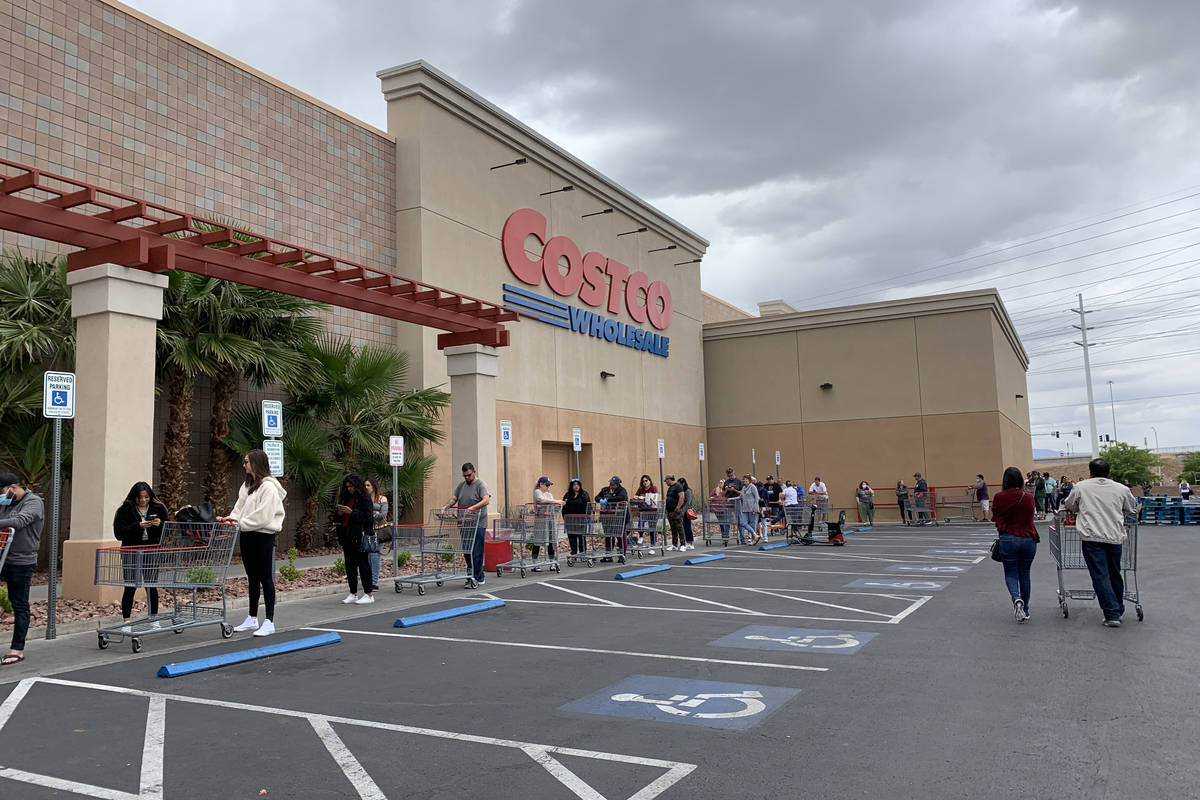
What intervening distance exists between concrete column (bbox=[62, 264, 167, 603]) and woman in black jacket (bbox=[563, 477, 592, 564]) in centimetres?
804

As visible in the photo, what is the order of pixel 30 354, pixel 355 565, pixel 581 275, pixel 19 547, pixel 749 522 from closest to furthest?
pixel 19 547
pixel 355 565
pixel 30 354
pixel 749 522
pixel 581 275

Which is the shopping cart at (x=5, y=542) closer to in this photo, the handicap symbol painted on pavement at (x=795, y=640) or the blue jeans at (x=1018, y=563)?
the handicap symbol painted on pavement at (x=795, y=640)

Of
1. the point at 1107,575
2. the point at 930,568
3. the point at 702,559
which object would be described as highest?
the point at 1107,575

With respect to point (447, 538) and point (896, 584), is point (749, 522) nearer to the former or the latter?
point (896, 584)

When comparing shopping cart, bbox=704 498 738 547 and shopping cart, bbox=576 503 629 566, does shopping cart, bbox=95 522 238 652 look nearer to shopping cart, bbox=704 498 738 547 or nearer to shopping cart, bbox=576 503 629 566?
shopping cart, bbox=576 503 629 566

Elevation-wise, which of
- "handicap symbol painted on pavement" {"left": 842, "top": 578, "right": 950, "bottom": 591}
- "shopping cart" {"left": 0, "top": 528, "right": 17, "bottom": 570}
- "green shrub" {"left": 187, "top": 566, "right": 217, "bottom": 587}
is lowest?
"handicap symbol painted on pavement" {"left": 842, "top": 578, "right": 950, "bottom": 591}

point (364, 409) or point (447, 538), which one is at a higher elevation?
point (364, 409)

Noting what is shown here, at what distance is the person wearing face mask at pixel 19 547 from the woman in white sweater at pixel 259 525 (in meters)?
1.81

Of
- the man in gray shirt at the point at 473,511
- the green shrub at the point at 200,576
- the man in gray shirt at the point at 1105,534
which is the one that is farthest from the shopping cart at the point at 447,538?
the man in gray shirt at the point at 1105,534

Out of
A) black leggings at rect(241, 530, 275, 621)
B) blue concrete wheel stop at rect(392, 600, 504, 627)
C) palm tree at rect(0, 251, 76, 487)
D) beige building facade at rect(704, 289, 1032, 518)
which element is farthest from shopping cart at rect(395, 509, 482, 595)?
beige building facade at rect(704, 289, 1032, 518)

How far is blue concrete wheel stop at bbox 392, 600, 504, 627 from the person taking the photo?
33.6 feet

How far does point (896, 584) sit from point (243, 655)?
9.48 m

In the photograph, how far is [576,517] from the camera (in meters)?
17.5

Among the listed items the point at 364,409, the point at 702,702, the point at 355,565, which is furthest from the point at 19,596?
the point at 364,409
